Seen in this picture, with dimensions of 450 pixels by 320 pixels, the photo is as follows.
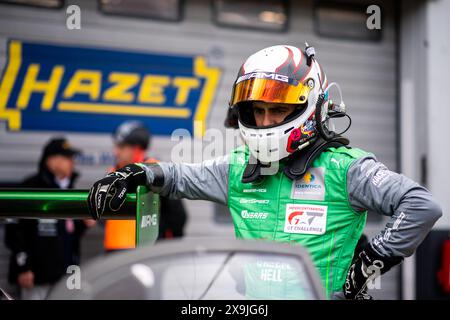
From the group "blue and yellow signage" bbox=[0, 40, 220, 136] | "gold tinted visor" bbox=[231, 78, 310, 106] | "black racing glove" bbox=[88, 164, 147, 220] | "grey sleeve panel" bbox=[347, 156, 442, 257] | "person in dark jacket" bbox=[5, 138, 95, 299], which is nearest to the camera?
"grey sleeve panel" bbox=[347, 156, 442, 257]

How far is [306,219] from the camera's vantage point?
2559 mm

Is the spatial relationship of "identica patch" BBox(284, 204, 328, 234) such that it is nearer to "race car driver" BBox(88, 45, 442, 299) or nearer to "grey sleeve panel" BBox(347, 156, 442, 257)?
"race car driver" BBox(88, 45, 442, 299)

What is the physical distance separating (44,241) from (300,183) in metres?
3.18

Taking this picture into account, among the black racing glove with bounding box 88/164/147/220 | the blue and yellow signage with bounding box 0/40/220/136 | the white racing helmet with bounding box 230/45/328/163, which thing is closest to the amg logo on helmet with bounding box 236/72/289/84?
the white racing helmet with bounding box 230/45/328/163

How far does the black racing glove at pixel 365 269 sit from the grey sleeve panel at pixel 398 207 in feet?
0.09

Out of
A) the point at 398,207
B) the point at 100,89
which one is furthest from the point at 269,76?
the point at 100,89

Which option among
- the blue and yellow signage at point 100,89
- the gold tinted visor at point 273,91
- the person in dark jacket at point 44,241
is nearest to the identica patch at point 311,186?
the gold tinted visor at point 273,91

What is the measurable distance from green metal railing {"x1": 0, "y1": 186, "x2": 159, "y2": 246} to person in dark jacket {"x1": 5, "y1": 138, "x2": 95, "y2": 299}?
100 inches

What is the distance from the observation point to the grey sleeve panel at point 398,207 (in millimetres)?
2322

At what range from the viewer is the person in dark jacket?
16.6ft

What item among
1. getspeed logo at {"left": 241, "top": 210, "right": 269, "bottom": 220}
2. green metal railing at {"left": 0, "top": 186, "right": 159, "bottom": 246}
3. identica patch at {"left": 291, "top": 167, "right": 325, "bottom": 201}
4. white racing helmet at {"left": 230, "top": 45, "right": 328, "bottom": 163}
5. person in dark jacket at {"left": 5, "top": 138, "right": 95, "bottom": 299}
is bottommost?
person in dark jacket at {"left": 5, "top": 138, "right": 95, "bottom": 299}

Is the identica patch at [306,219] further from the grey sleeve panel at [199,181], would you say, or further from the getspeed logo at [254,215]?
the grey sleeve panel at [199,181]

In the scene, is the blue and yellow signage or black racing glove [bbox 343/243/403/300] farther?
the blue and yellow signage
